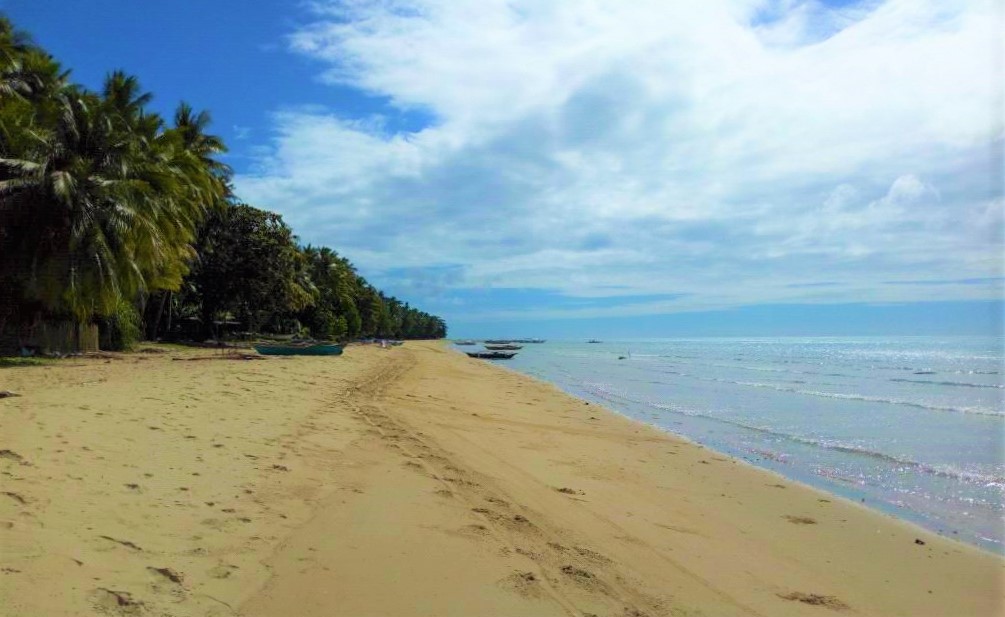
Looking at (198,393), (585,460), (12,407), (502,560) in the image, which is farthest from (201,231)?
(502,560)

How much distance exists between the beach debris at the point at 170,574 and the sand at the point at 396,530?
1 cm

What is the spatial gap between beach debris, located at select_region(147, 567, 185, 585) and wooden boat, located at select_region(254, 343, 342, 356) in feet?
85.7

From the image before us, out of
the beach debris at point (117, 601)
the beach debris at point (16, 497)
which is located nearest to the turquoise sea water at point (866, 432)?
the beach debris at point (117, 601)

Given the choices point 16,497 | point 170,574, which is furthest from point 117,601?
point 16,497

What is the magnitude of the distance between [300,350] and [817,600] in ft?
91.6

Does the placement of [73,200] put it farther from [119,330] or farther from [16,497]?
[16,497]

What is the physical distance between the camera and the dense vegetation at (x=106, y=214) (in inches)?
730

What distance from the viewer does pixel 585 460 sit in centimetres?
980

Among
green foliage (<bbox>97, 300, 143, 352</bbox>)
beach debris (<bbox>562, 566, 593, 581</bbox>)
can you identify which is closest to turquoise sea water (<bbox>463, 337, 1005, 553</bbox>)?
beach debris (<bbox>562, 566, 593, 581</bbox>)

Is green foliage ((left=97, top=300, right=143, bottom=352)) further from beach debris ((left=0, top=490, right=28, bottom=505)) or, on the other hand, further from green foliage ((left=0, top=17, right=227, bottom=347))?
beach debris ((left=0, top=490, right=28, bottom=505))

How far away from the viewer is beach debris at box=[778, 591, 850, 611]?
4695 millimetres

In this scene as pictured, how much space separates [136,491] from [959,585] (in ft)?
23.4

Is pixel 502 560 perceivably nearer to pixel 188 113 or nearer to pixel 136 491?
pixel 136 491

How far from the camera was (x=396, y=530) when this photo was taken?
520 cm
